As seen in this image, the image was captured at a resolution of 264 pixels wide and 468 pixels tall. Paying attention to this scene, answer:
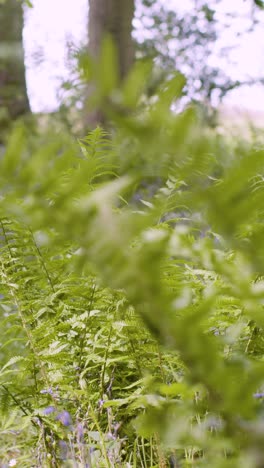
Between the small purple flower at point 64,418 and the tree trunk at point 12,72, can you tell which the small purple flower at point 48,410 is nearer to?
the small purple flower at point 64,418

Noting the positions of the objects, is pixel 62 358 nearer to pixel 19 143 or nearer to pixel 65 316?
pixel 65 316

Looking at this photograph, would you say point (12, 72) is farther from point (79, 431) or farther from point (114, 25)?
point (79, 431)

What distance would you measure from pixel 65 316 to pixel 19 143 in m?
0.83

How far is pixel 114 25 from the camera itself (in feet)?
12.1

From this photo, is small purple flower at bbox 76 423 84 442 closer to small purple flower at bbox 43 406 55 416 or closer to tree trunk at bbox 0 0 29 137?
small purple flower at bbox 43 406 55 416

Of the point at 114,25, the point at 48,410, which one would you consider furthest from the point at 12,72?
the point at 48,410

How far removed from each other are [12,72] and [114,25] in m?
1.16

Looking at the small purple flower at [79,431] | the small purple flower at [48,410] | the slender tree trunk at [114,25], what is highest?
the slender tree trunk at [114,25]

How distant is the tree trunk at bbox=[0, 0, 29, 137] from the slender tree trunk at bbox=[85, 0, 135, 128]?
77 cm

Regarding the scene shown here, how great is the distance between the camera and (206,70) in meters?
5.36

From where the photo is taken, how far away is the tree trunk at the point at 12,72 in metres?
4.34

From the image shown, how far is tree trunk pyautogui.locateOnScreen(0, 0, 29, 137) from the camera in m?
4.34

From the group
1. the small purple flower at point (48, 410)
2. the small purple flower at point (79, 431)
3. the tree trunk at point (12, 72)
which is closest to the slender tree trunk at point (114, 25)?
the tree trunk at point (12, 72)

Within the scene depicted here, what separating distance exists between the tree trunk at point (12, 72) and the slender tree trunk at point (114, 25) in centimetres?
77
